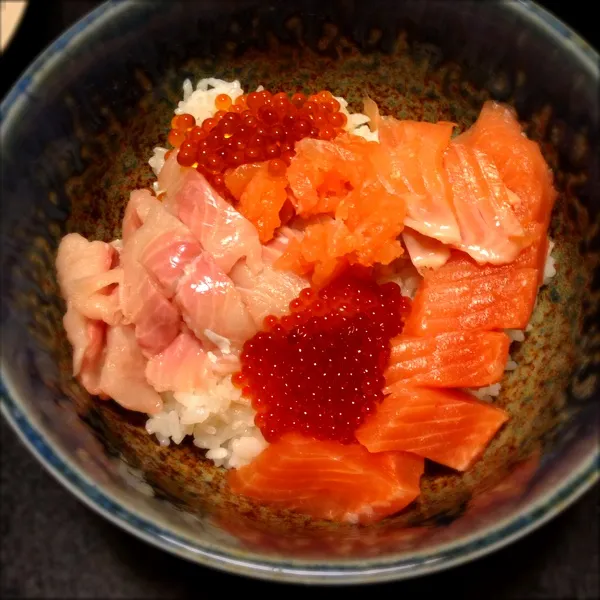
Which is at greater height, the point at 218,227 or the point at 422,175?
the point at 422,175

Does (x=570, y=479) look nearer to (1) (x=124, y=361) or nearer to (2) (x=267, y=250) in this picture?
(2) (x=267, y=250)

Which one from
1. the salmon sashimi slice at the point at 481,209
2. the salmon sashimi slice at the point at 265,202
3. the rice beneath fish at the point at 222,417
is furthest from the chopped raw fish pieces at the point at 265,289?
the salmon sashimi slice at the point at 481,209

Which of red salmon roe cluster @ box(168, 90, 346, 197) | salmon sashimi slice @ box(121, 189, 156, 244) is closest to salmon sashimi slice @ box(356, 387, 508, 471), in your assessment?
red salmon roe cluster @ box(168, 90, 346, 197)

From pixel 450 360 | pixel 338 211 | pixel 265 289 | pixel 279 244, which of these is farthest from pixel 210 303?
pixel 450 360

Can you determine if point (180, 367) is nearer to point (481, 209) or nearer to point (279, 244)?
point (279, 244)

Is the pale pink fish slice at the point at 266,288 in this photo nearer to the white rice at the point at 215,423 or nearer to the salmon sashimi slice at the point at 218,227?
the salmon sashimi slice at the point at 218,227

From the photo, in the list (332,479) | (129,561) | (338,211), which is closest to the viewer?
(332,479)

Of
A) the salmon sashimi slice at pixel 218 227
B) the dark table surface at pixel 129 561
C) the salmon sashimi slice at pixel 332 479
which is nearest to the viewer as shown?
the salmon sashimi slice at pixel 332 479
